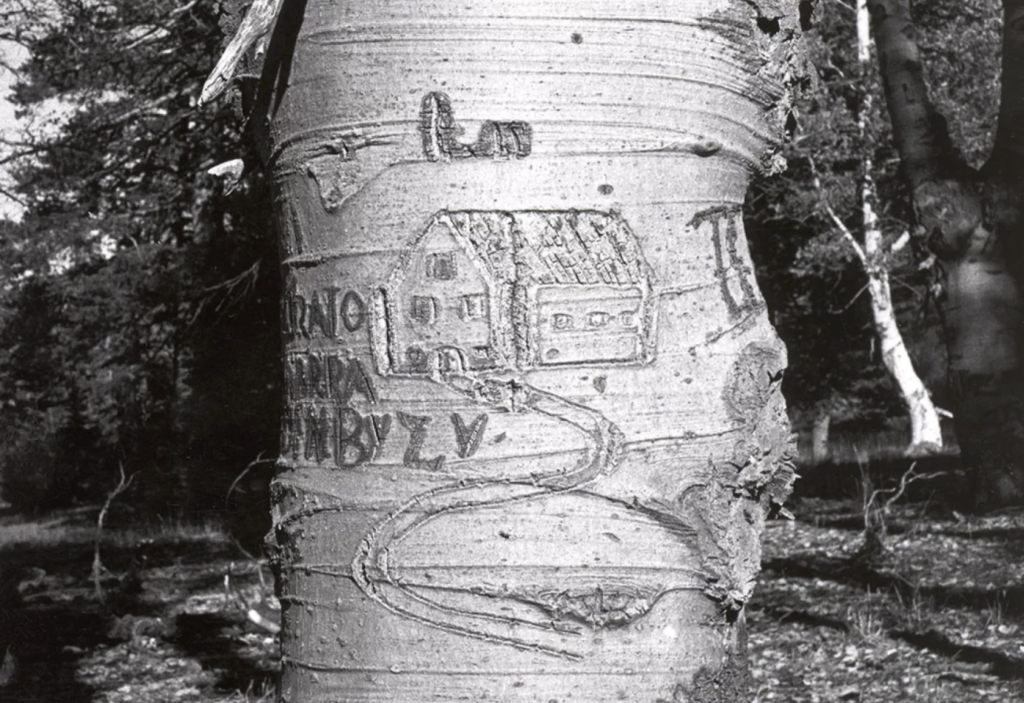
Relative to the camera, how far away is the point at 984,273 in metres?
7.83

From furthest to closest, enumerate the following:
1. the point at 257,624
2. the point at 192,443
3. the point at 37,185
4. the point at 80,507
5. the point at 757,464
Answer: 1. the point at 80,507
2. the point at 192,443
3. the point at 37,185
4. the point at 257,624
5. the point at 757,464

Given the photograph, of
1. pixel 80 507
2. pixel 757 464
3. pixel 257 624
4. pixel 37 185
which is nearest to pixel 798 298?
pixel 80 507

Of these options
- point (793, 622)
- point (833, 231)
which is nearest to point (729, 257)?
point (793, 622)

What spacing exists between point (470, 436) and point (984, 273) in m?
7.42

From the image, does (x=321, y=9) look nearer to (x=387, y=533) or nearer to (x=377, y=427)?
(x=377, y=427)

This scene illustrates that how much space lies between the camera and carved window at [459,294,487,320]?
3.78ft

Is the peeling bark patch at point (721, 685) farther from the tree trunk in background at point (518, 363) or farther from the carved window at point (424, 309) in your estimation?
the carved window at point (424, 309)

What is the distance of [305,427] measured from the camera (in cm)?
126

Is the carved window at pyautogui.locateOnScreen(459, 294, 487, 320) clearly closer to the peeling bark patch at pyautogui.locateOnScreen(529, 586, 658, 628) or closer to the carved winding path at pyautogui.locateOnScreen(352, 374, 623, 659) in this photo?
the carved winding path at pyautogui.locateOnScreen(352, 374, 623, 659)

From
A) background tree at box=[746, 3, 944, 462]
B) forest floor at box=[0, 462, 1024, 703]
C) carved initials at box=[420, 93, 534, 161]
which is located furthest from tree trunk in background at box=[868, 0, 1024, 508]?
carved initials at box=[420, 93, 534, 161]

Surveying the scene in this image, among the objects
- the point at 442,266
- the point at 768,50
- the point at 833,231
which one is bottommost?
the point at 442,266

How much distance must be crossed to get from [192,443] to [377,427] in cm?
1001

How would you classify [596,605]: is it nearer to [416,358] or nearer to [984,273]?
[416,358]

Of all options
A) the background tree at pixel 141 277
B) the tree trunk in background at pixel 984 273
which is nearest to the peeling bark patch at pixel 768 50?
the tree trunk in background at pixel 984 273
